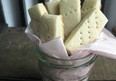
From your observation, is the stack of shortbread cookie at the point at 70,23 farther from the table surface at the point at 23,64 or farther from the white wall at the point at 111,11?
the white wall at the point at 111,11

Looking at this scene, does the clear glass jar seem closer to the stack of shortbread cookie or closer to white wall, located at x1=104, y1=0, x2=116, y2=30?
the stack of shortbread cookie

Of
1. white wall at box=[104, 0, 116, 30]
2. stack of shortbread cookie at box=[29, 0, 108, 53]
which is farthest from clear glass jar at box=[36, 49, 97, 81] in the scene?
white wall at box=[104, 0, 116, 30]

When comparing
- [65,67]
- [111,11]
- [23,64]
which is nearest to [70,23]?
[65,67]

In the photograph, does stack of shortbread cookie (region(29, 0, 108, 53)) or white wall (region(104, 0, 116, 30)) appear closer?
stack of shortbread cookie (region(29, 0, 108, 53))

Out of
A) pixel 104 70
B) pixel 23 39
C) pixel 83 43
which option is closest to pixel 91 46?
pixel 83 43

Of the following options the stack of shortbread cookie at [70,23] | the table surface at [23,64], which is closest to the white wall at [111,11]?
the table surface at [23,64]

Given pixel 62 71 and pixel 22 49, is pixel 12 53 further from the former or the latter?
pixel 62 71
